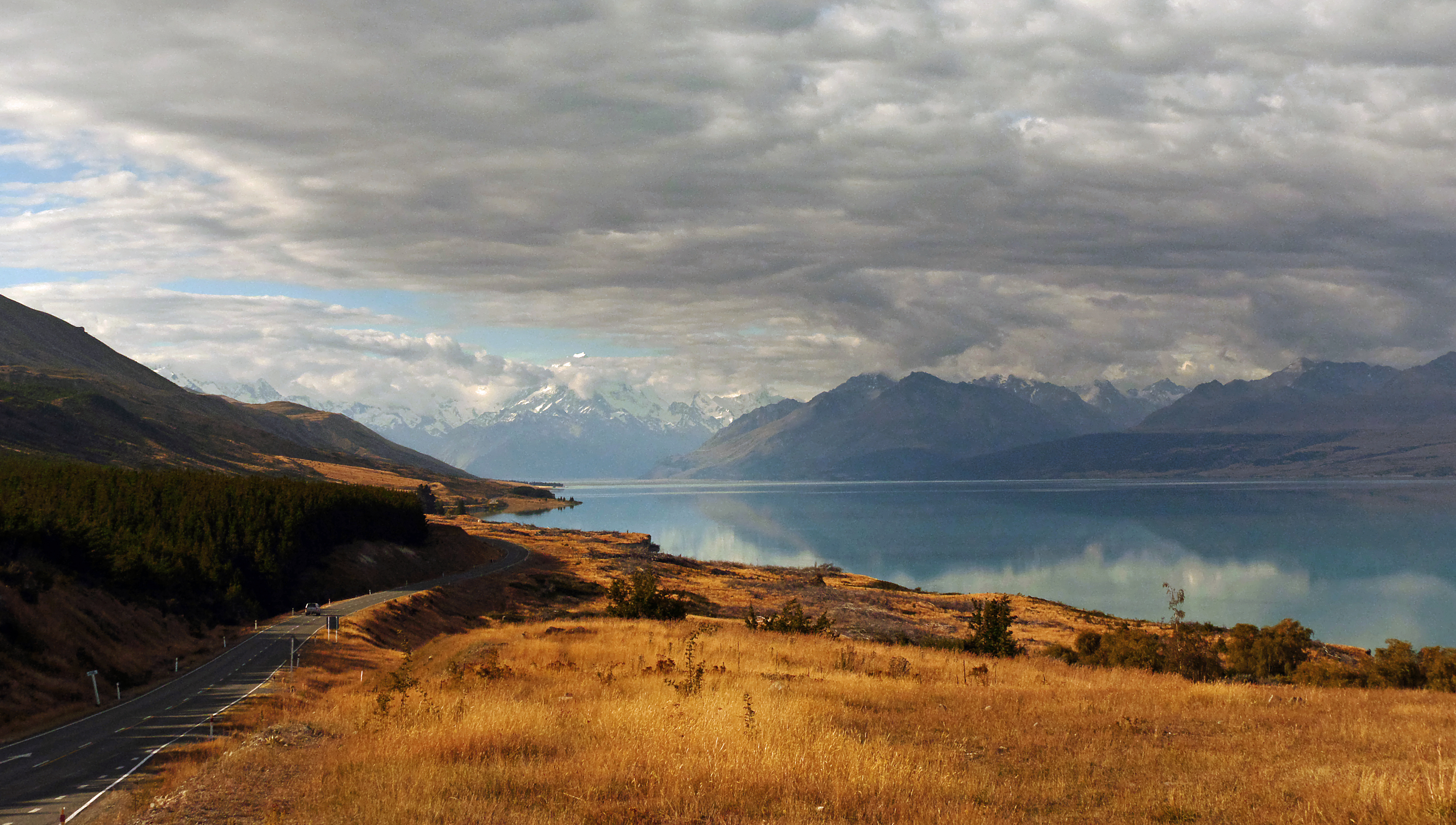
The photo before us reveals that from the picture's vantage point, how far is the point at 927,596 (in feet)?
293

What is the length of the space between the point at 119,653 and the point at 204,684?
27.2 ft

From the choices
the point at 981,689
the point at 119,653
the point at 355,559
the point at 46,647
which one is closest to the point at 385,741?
the point at 981,689

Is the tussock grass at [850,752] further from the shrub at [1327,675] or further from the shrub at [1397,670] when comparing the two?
the shrub at [1397,670]

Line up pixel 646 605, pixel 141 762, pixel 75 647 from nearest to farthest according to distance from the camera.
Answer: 1. pixel 141 762
2. pixel 75 647
3. pixel 646 605

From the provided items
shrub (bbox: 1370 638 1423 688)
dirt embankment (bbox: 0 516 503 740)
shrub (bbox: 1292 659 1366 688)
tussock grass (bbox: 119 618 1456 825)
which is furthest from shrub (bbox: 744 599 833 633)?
dirt embankment (bbox: 0 516 503 740)

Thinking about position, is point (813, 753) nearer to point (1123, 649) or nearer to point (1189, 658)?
point (1189, 658)

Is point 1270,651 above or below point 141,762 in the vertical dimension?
above

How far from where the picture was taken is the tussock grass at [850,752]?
10.5 meters

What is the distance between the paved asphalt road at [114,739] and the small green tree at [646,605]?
16.5m

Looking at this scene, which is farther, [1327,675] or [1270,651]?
[1270,651]

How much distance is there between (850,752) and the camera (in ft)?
40.3

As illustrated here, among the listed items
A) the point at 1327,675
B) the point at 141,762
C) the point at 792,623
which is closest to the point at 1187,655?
the point at 1327,675

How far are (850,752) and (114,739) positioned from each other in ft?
81.5

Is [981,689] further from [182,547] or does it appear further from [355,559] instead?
[355,559]
